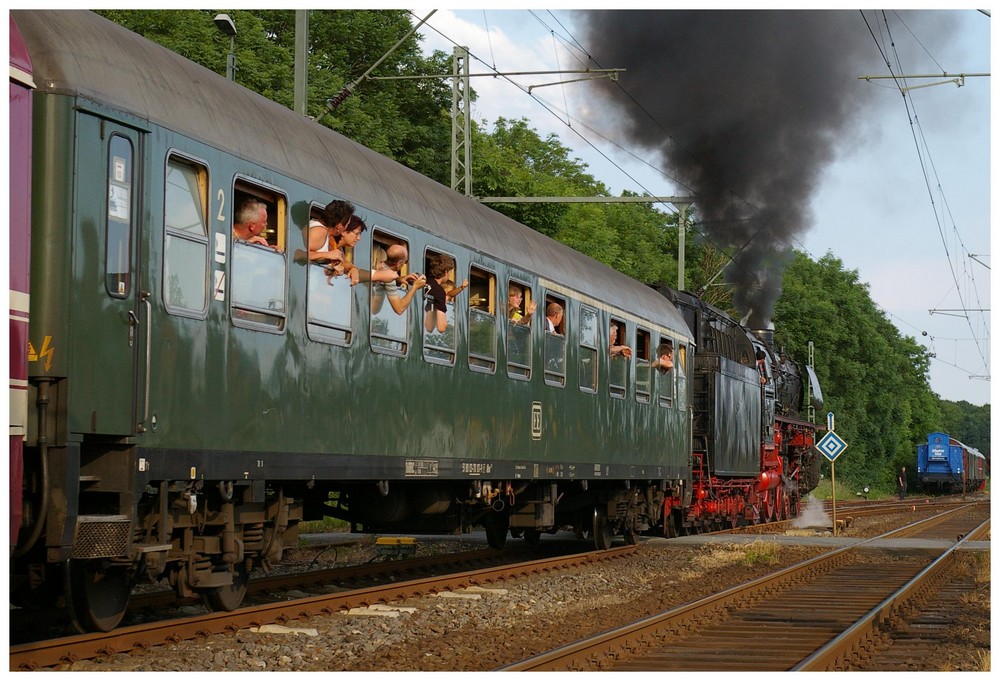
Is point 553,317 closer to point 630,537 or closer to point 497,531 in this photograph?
point 497,531

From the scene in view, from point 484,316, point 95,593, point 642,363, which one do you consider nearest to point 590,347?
point 642,363

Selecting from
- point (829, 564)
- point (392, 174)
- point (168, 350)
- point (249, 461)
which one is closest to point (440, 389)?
point (392, 174)

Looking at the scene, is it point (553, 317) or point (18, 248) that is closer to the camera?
point (18, 248)

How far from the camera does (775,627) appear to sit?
10906mm

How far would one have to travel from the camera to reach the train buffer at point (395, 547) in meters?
15.4

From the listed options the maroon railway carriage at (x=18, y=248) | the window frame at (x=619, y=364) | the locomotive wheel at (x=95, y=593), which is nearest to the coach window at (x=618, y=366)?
the window frame at (x=619, y=364)

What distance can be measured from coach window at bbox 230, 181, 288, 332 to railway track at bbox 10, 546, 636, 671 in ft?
6.57

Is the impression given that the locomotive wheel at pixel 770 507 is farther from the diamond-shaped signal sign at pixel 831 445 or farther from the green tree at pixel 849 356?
the green tree at pixel 849 356

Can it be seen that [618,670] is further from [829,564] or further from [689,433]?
[689,433]

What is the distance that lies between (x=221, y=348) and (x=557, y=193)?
127 ft

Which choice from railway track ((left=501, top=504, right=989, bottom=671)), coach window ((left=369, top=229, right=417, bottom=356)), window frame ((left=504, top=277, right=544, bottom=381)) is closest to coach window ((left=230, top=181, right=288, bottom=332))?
coach window ((left=369, top=229, right=417, bottom=356))

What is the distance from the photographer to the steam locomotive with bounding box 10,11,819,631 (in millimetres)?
7223

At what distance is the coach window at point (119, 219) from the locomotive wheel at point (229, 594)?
270 cm

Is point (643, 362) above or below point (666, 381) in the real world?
above
